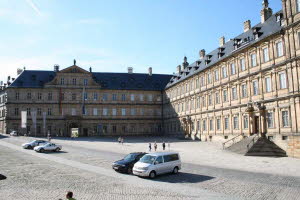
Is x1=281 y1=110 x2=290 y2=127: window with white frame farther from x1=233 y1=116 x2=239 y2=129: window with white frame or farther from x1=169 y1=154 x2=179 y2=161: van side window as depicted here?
x1=169 y1=154 x2=179 y2=161: van side window

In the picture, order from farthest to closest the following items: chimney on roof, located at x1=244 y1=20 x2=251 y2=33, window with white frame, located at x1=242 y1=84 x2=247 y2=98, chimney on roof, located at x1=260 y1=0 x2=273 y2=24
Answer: chimney on roof, located at x1=244 y1=20 x2=251 y2=33 < chimney on roof, located at x1=260 y1=0 x2=273 y2=24 < window with white frame, located at x1=242 y1=84 x2=247 y2=98

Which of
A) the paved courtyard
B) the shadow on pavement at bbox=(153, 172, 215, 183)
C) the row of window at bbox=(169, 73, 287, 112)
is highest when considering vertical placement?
the row of window at bbox=(169, 73, 287, 112)

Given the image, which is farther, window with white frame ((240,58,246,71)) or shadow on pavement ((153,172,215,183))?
window with white frame ((240,58,246,71))

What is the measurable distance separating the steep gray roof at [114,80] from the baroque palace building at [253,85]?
66.0ft

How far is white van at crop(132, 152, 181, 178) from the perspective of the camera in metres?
18.4

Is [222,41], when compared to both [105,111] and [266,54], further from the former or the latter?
[105,111]

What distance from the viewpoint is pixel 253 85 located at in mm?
36344

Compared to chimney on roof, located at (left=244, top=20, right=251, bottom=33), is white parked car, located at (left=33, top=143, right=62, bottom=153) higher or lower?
lower

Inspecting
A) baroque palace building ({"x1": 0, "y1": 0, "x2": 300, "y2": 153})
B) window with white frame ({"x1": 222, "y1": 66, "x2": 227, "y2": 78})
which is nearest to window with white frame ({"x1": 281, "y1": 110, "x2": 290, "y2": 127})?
baroque palace building ({"x1": 0, "y1": 0, "x2": 300, "y2": 153})

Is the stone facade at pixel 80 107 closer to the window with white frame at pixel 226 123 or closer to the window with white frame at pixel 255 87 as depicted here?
the window with white frame at pixel 226 123

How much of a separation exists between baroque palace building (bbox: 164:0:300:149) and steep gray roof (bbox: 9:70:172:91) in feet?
66.0


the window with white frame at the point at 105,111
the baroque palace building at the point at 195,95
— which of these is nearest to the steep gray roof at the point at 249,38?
the baroque palace building at the point at 195,95

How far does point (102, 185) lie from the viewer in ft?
53.1

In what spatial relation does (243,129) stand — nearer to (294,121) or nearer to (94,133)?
(294,121)
